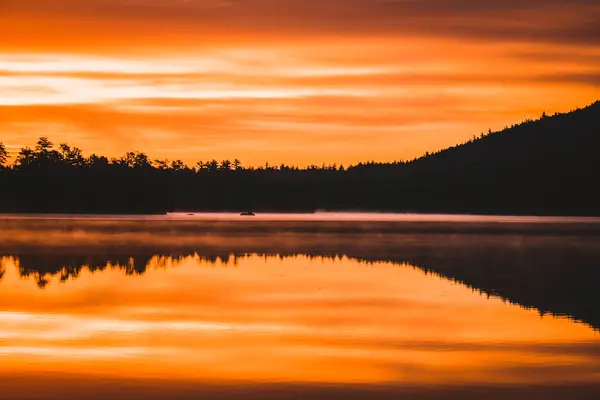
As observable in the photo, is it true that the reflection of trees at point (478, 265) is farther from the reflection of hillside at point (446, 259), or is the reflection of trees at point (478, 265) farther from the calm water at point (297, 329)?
the calm water at point (297, 329)

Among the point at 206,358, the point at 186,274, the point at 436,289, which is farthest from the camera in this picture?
the point at 186,274

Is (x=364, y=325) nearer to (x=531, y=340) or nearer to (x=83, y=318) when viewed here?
(x=531, y=340)

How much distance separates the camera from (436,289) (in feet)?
99.3

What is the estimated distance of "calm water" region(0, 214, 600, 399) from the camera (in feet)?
50.0

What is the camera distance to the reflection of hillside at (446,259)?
2927 cm

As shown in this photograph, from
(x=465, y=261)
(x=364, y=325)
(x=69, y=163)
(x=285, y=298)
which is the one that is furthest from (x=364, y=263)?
(x=69, y=163)

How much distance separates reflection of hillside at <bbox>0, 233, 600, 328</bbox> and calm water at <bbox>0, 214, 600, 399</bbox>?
0.53 feet

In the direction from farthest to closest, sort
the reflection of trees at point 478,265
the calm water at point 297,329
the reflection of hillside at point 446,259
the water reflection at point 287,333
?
the reflection of hillside at point 446,259, the reflection of trees at point 478,265, the water reflection at point 287,333, the calm water at point 297,329

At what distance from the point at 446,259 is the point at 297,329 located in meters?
23.4

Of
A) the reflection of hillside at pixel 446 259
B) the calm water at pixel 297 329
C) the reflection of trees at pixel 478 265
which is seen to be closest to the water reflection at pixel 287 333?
the calm water at pixel 297 329

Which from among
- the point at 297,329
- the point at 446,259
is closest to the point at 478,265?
the point at 446,259

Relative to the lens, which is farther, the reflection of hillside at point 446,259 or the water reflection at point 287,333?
the reflection of hillside at point 446,259

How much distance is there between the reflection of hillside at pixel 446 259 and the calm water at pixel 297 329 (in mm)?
162

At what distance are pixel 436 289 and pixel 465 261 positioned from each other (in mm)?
12318
